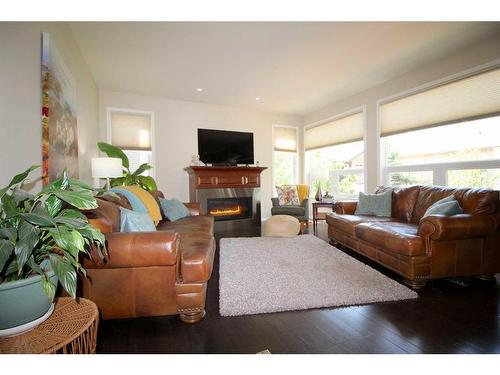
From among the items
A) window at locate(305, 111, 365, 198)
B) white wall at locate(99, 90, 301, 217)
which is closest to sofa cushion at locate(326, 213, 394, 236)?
window at locate(305, 111, 365, 198)

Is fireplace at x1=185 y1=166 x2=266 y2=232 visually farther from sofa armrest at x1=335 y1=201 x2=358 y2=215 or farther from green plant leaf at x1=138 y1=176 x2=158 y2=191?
sofa armrest at x1=335 y1=201 x2=358 y2=215

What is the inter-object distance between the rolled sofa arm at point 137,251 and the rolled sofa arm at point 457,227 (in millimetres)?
2111

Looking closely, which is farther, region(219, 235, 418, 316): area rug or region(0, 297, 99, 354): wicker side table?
region(219, 235, 418, 316): area rug

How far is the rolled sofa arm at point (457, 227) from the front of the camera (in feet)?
6.65

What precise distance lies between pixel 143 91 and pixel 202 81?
4.09ft

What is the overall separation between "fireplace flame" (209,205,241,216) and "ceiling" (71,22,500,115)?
7.55 feet

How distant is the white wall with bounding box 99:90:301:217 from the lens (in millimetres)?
4543

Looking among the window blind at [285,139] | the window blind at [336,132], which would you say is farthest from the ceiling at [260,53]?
the window blind at [285,139]

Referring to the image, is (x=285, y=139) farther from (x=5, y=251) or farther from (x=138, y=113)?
(x=5, y=251)

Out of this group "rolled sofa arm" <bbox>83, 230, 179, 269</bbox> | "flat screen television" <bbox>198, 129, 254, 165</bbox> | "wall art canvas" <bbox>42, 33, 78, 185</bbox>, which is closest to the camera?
"rolled sofa arm" <bbox>83, 230, 179, 269</bbox>

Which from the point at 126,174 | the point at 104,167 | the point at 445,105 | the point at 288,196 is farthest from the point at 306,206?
the point at 104,167

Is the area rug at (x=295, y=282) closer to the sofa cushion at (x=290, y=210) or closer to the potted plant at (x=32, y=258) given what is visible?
the potted plant at (x=32, y=258)

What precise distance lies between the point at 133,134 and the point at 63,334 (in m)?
4.41

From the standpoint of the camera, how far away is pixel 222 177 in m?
4.85
